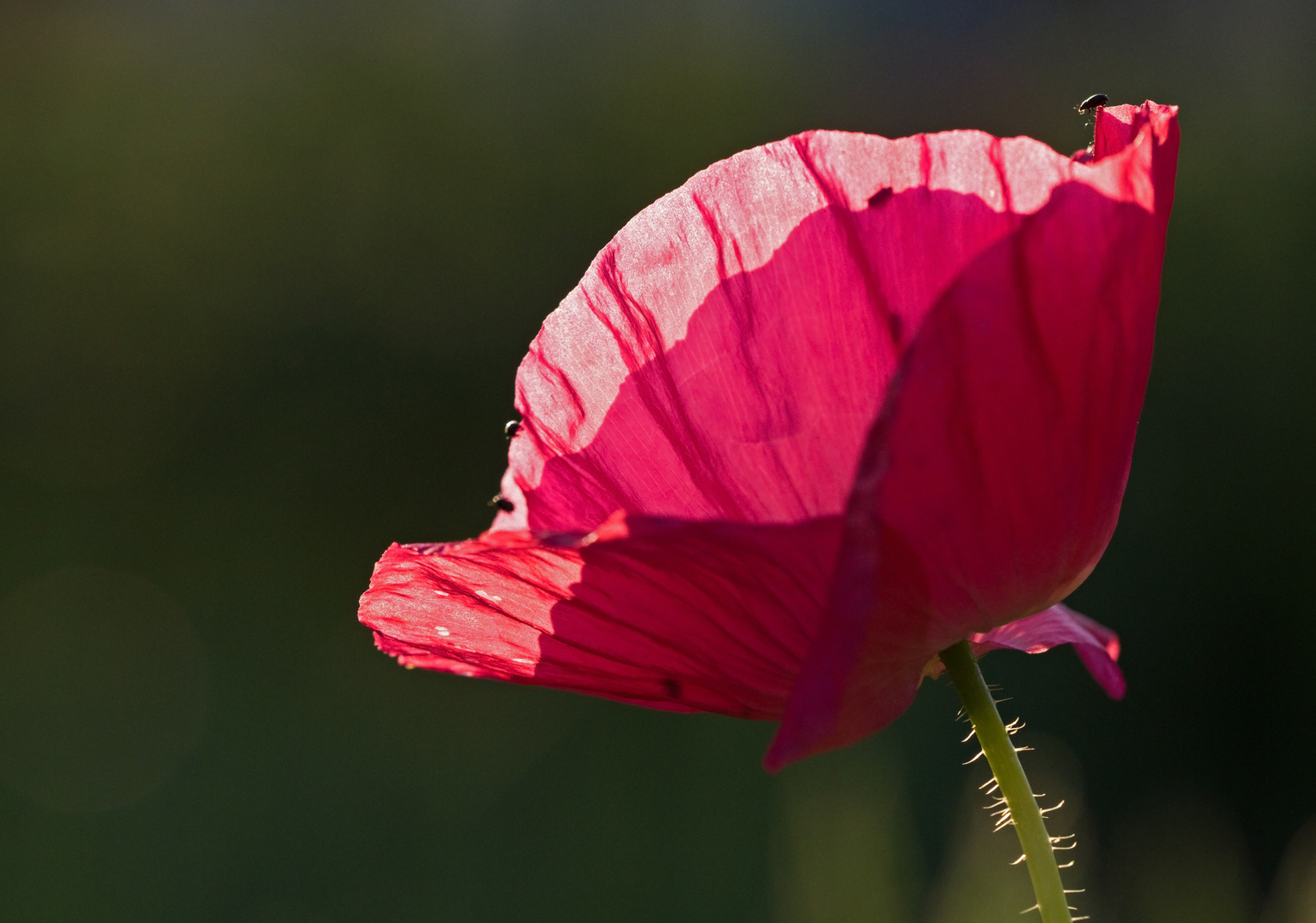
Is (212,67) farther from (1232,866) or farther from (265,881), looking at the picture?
(1232,866)

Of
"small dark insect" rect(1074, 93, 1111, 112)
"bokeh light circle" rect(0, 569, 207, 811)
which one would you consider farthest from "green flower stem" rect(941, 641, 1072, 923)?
"bokeh light circle" rect(0, 569, 207, 811)

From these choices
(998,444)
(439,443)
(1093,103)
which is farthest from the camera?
(439,443)

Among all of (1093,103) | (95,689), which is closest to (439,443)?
(95,689)

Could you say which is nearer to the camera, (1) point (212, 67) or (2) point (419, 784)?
(2) point (419, 784)

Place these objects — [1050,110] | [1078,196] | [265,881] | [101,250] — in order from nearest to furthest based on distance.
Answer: [1078,196] → [265,881] → [101,250] → [1050,110]

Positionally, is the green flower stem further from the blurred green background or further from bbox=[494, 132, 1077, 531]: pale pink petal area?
the blurred green background

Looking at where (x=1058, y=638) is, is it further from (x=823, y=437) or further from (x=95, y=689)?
(x=95, y=689)

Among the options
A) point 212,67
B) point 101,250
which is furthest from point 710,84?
point 101,250
